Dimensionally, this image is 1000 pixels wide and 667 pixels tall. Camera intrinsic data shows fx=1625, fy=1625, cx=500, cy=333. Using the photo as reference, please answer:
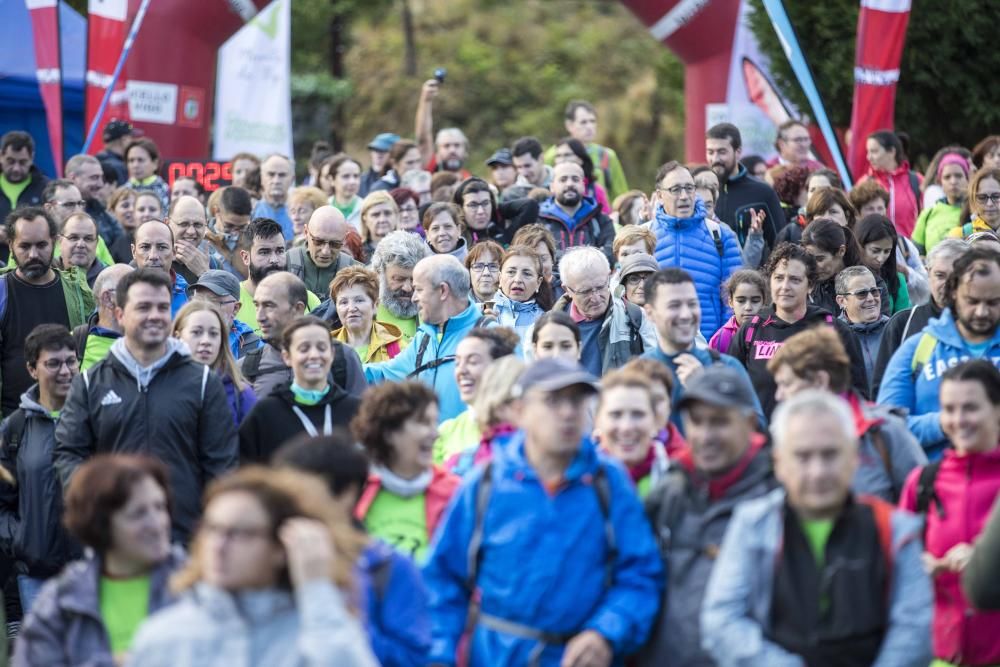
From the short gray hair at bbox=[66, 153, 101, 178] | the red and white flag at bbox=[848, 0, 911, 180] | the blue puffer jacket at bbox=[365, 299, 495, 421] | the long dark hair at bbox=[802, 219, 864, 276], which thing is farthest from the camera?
the red and white flag at bbox=[848, 0, 911, 180]

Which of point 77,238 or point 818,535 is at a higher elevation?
point 77,238

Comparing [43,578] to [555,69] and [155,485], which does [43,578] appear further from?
[555,69]

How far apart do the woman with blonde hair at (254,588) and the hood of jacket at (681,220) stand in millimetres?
6344

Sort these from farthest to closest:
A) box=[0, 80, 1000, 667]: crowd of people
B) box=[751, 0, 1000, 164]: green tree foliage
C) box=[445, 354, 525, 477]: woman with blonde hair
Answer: box=[751, 0, 1000, 164]: green tree foliage → box=[445, 354, 525, 477]: woman with blonde hair → box=[0, 80, 1000, 667]: crowd of people

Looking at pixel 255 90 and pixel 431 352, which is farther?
pixel 255 90

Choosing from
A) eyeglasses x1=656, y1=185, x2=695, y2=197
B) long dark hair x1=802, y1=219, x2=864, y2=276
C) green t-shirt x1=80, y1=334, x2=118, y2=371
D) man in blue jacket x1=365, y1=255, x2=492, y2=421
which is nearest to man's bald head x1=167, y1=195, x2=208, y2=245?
green t-shirt x1=80, y1=334, x2=118, y2=371

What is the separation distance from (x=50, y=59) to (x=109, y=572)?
35.7ft

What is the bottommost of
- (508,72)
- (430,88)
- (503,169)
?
(503,169)

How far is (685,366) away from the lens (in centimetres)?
727

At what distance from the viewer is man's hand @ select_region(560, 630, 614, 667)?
528 centimetres

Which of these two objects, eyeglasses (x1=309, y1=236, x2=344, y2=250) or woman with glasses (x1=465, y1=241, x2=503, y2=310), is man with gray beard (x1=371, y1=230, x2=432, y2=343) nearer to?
woman with glasses (x1=465, y1=241, x2=503, y2=310)

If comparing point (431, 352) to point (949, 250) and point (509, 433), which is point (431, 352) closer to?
point (509, 433)

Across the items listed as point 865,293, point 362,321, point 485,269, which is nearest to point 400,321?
point 362,321

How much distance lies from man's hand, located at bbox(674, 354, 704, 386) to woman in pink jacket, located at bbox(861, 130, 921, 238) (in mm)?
6362
